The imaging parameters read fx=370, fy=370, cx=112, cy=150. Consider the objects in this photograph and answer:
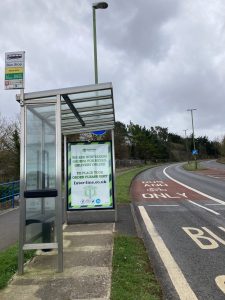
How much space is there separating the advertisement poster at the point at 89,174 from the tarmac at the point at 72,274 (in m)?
2.00

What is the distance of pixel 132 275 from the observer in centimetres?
514

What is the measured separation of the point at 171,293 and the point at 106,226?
4565mm

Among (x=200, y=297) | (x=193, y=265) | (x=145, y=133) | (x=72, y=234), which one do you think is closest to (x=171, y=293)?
(x=200, y=297)

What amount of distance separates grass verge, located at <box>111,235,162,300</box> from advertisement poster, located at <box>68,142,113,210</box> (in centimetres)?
304

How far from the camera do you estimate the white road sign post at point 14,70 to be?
586cm

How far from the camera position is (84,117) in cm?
859

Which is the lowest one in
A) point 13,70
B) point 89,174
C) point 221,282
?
point 221,282

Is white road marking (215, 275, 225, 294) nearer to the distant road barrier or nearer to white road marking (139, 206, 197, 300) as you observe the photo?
white road marking (139, 206, 197, 300)

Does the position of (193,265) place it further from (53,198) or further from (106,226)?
(106,226)

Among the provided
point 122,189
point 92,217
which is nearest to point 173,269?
point 92,217

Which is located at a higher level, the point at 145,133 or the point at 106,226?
the point at 145,133

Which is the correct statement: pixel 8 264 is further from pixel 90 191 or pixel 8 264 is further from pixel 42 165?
pixel 90 191

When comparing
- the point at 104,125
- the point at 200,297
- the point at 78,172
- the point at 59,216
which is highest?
the point at 104,125

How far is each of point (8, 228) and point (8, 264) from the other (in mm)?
4763
